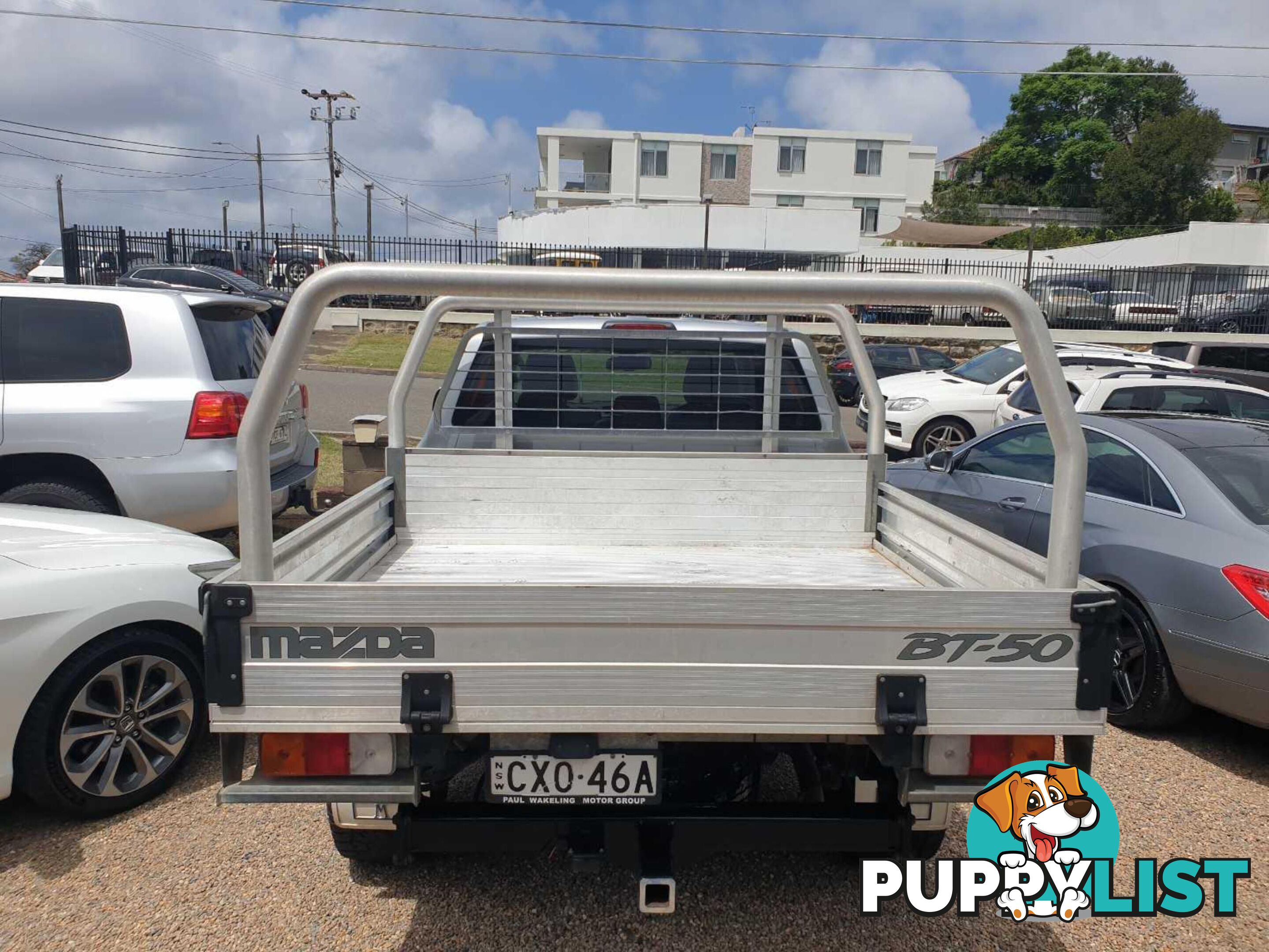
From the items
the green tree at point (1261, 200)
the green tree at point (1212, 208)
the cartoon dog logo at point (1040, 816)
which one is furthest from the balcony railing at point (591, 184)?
the cartoon dog logo at point (1040, 816)

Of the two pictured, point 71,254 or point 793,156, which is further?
point 793,156

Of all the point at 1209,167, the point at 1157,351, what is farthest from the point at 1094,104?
the point at 1157,351

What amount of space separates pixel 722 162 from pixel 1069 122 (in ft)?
85.5

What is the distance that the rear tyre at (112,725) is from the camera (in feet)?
11.4

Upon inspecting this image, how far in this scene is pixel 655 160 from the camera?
52.8 metres

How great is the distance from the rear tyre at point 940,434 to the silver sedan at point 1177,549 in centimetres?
661

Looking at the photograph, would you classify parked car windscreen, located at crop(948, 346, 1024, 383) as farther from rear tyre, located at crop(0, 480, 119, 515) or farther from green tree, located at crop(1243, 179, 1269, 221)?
green tree, located at crop(1243, 179, 1269, 221)

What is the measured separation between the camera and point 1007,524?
5758mm

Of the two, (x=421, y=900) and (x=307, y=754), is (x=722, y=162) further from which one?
(x=307, y=754)

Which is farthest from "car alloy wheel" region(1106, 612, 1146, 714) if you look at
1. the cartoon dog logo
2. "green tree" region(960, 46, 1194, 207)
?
"green tree" region(960, 46, 1194, 207)

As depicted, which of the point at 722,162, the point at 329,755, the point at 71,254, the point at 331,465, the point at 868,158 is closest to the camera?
the point at 329,755

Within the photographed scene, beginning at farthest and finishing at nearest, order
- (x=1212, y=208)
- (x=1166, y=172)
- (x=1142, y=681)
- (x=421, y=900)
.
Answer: (x=1166, y=172)
(x=1212, y=208)
(x=1142, y=681)
(x=421, y=900)

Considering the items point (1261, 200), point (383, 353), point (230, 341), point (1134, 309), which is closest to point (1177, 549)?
point (230, 341)

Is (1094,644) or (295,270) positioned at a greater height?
(295,270)
